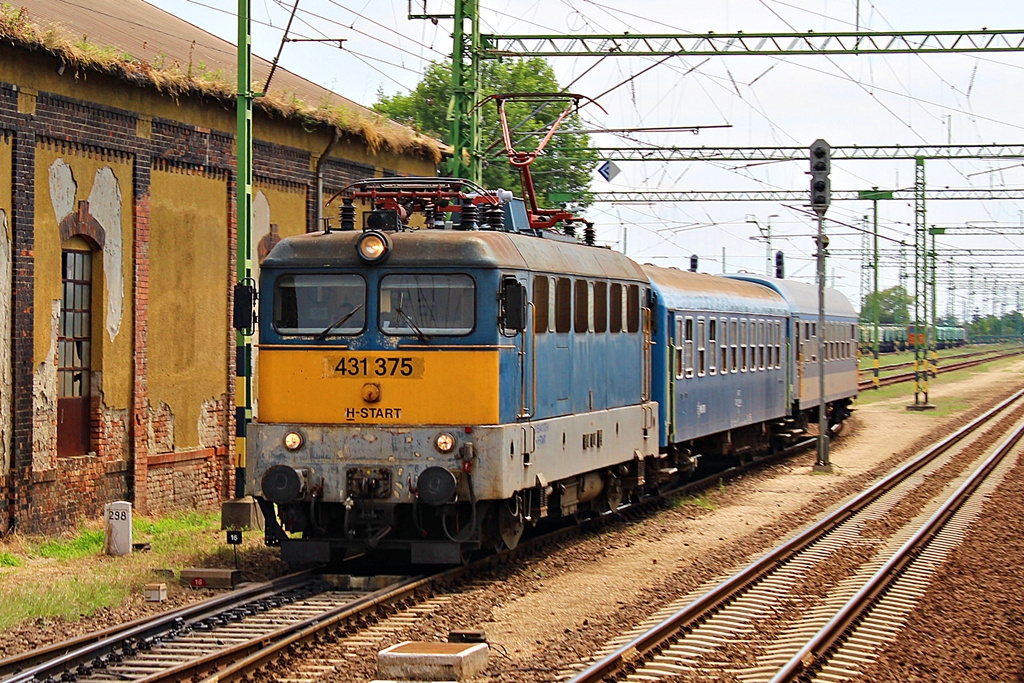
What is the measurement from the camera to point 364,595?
11953mm

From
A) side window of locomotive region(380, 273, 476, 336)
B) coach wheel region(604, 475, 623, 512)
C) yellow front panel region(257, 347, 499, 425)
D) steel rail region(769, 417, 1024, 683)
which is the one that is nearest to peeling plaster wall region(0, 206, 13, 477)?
yellow front panel region(257, 347, 499, 425)

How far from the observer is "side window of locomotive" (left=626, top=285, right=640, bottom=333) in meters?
16.6

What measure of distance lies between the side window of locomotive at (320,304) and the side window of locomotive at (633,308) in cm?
460

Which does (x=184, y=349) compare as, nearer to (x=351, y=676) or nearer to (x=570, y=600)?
(x=570, y=600)

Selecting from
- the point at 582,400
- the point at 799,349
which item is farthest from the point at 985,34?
the point at 582,400

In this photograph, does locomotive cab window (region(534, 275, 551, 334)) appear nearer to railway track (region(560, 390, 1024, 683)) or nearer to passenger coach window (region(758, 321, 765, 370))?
railway track (region(560, 390, 1024, 683))

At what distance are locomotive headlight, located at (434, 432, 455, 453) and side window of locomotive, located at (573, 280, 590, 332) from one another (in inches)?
104

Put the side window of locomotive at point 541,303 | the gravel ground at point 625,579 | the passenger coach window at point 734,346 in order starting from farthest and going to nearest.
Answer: the passenger coach window at point 734,346, the side window of locomotive at point 541,303, the gravel ground at point 625,579

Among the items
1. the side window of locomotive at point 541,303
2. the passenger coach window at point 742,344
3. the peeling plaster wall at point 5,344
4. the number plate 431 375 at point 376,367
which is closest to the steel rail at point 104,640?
the number plate 431 375 at point 376,367

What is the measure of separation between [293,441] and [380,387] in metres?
0.90

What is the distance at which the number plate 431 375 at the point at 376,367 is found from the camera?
12.6 meters

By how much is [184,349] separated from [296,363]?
5.97 metres

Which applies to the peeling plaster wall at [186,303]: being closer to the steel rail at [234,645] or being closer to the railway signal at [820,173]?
the steel rail at [234,645]

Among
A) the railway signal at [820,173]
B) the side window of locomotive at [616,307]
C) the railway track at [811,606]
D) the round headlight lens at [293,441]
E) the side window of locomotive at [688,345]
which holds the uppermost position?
the railway signal at [820,173]
